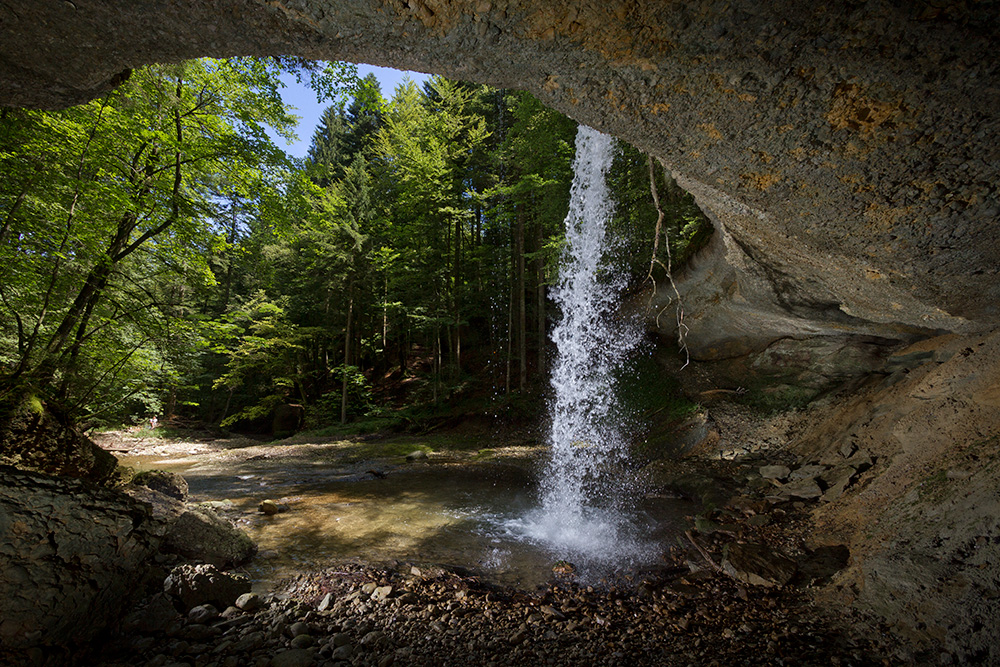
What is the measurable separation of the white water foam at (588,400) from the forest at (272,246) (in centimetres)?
68

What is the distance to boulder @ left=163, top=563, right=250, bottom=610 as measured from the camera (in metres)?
3.05

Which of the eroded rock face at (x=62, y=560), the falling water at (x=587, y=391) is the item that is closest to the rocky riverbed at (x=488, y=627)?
the eroded rock face at (x=62, y=560)

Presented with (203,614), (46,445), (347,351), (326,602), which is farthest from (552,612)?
(347,351)

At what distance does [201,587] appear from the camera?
10.2 feet

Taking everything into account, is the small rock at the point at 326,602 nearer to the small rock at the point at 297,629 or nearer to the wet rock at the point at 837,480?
the small rock at the point at 297,629

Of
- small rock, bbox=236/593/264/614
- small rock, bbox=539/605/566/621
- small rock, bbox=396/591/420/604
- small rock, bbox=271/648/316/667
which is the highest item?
small rock, bbox=236/593/264/614

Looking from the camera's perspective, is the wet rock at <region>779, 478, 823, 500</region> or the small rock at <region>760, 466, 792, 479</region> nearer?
the wet rock at <region>779, 478, 823, 500</region>

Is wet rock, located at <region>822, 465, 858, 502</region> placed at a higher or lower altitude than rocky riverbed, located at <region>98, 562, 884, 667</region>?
higher

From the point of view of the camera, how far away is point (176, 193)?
17.5ft

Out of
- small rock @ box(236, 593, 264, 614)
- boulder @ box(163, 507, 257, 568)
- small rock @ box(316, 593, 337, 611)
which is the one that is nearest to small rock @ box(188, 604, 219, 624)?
small rock @ box(236, 593, 264, 614)

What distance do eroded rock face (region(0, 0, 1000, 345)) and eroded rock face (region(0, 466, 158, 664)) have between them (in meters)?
2.73

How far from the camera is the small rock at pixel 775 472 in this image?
19.7 feet

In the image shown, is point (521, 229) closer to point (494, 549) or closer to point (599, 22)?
point (494, 549)

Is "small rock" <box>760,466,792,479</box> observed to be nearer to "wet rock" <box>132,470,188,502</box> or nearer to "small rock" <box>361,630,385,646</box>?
"small rock" <box>361,630,385,646</box>
